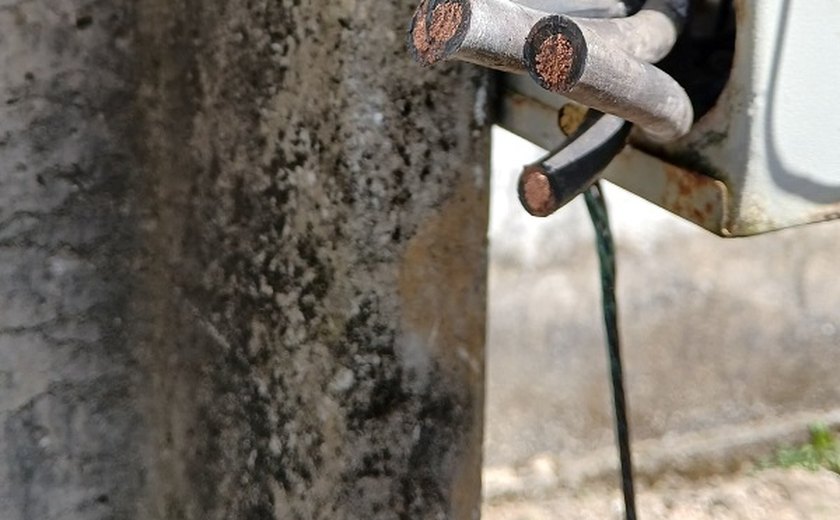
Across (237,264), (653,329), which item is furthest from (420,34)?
(653,329)

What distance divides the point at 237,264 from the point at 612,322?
0.76 feet

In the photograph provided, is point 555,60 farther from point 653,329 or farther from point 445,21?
point 653,329

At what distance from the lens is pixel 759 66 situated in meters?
0.43

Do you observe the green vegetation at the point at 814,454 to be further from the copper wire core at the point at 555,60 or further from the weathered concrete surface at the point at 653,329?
the copper wire core at the point at 555,60

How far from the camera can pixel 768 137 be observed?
1.46 feet

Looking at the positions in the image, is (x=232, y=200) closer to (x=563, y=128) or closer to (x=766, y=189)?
(x=563, y=128)

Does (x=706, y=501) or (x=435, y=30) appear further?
(x=706, y=501)

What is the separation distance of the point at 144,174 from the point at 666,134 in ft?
1.35

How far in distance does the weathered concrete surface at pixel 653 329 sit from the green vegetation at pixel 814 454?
1.9 inches

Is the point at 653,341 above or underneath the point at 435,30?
underneath

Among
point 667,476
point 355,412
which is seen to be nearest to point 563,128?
point 355,412

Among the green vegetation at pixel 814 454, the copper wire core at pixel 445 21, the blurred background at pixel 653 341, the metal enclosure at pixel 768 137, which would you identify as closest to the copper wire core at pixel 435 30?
the copper wire core at pixel 445 21

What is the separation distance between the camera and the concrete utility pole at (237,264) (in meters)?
0.58

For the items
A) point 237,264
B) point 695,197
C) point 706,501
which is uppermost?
point 695,197
